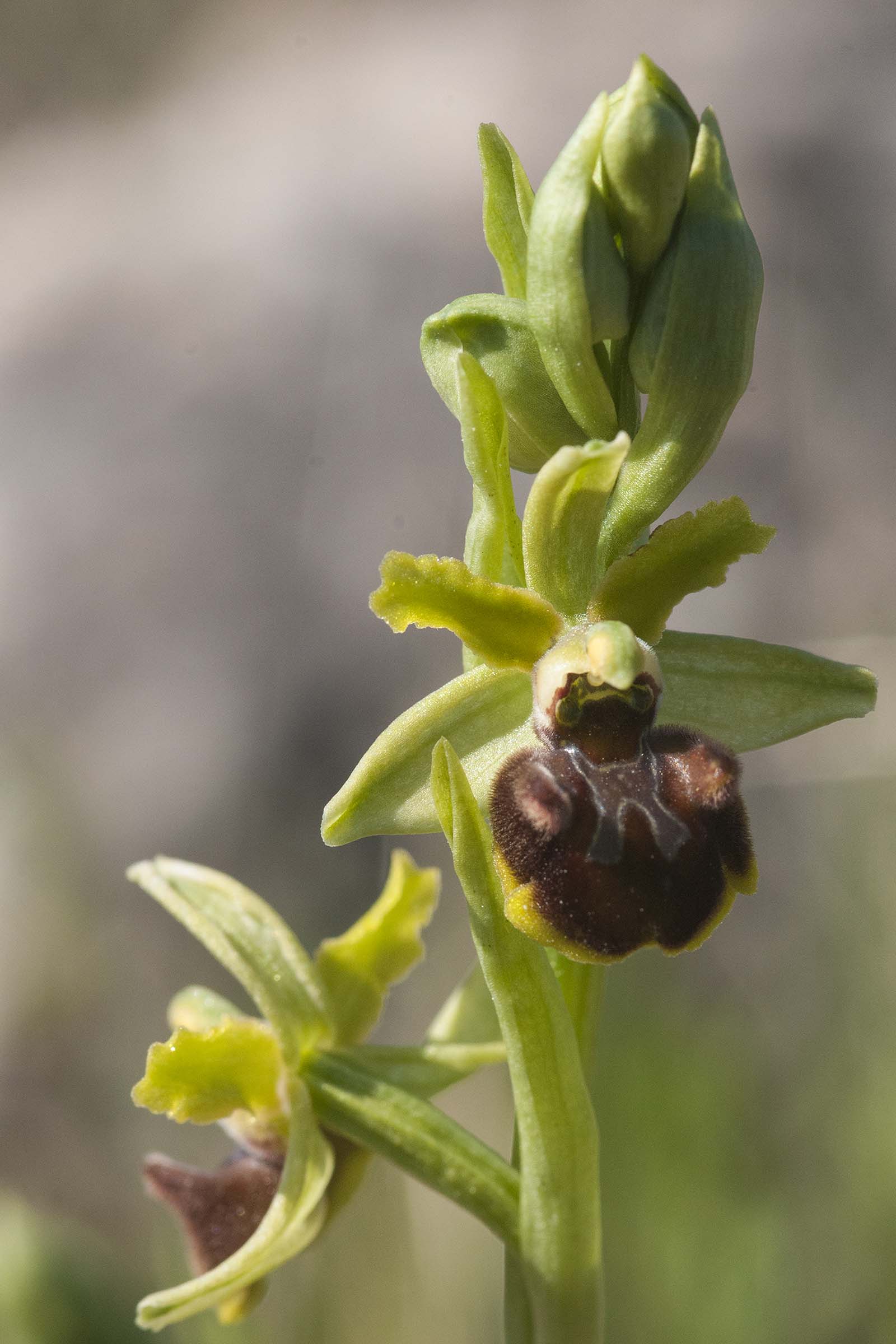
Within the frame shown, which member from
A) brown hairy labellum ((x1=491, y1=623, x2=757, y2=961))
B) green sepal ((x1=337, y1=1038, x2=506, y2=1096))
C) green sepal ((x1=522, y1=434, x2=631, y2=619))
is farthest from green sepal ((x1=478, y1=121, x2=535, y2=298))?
green sepal ((x1=337, y1=1038, x2=506, y2=1096))

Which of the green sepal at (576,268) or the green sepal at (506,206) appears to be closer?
the green sepal at (576,268)

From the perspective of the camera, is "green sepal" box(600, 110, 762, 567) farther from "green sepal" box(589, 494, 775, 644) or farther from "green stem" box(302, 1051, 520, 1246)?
"green stem" box(302, 1051, 520, 1246)

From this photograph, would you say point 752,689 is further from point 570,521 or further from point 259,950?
point 259,950

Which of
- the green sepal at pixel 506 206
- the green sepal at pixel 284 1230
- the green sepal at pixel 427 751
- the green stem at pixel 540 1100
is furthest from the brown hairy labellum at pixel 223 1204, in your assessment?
the green sepal at pixel 506 206

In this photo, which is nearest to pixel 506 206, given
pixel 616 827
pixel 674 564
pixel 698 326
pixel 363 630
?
pixel 698 326

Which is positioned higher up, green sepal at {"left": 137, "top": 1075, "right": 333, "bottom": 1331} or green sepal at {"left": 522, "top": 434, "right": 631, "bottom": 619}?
green sepal at {"left": 522, "top": 434, "right": 631, "bottom": 619}

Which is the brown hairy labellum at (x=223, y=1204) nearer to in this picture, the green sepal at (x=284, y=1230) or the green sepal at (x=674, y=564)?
the green sepal at (x=284, y=1230)
